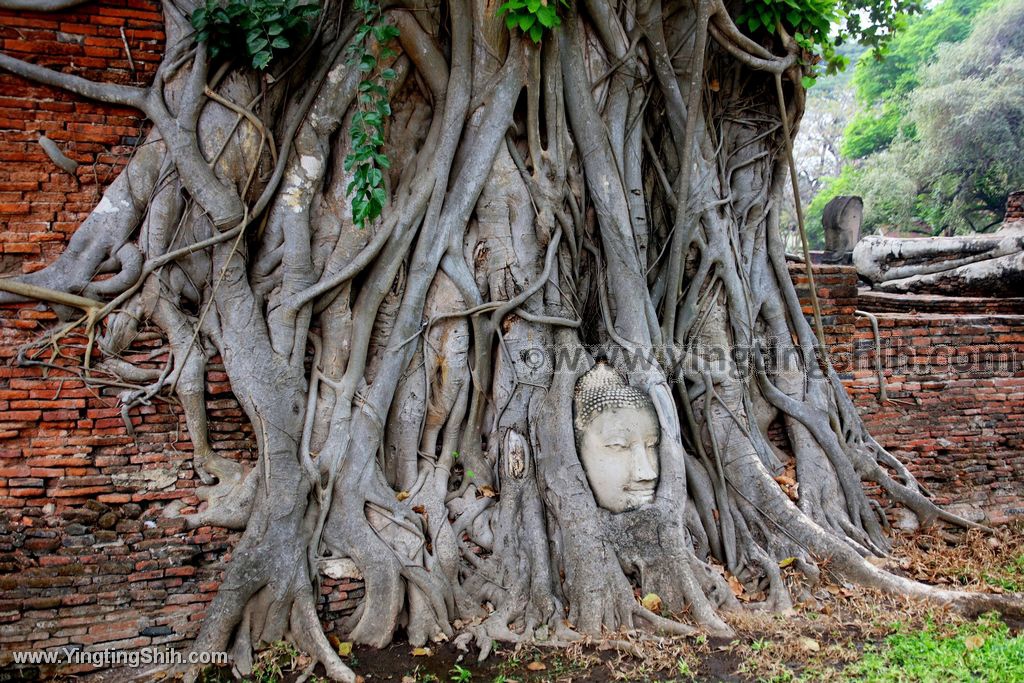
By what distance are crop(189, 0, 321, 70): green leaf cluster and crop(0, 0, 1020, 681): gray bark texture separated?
155mm

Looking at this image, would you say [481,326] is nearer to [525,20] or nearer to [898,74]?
[525,20]

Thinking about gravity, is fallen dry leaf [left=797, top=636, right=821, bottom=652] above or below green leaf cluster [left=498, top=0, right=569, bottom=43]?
below

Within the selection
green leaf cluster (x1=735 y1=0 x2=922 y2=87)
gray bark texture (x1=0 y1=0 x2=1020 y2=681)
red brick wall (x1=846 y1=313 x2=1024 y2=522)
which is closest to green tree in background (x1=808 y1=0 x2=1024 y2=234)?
red brick wall (x1=846 y1=313 x2=1024 y2=522)

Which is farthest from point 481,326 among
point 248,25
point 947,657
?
point 947,657

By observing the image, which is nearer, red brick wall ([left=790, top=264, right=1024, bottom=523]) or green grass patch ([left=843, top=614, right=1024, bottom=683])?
green grass patch ([left=843, top=614, right=1024, bottom=683])

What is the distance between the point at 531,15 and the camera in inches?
159

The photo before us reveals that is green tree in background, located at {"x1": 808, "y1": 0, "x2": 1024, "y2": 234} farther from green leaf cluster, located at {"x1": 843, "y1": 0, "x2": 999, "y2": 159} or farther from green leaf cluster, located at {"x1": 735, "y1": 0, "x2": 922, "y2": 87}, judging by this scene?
green leaf cluster, located at {"x1": 735, "y1": 0, "x2": 922, "y2": 87}

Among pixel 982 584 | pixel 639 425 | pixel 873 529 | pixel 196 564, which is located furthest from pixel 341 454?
pixel 982 584

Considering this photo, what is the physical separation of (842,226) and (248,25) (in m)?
8.31

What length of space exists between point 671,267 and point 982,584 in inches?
100.0

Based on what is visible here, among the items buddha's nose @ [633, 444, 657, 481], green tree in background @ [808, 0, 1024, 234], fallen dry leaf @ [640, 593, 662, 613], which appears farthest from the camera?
green tree in background @ [808, 0, 1024, 234]

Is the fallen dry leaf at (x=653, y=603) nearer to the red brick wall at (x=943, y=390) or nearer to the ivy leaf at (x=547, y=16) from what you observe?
the red brick wall at (x=943, y=390)

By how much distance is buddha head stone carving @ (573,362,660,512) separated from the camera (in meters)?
3.92

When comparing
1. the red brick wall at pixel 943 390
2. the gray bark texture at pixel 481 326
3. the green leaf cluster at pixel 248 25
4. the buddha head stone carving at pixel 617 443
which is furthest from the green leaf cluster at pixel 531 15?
the red brick wall at pixel 943 390
